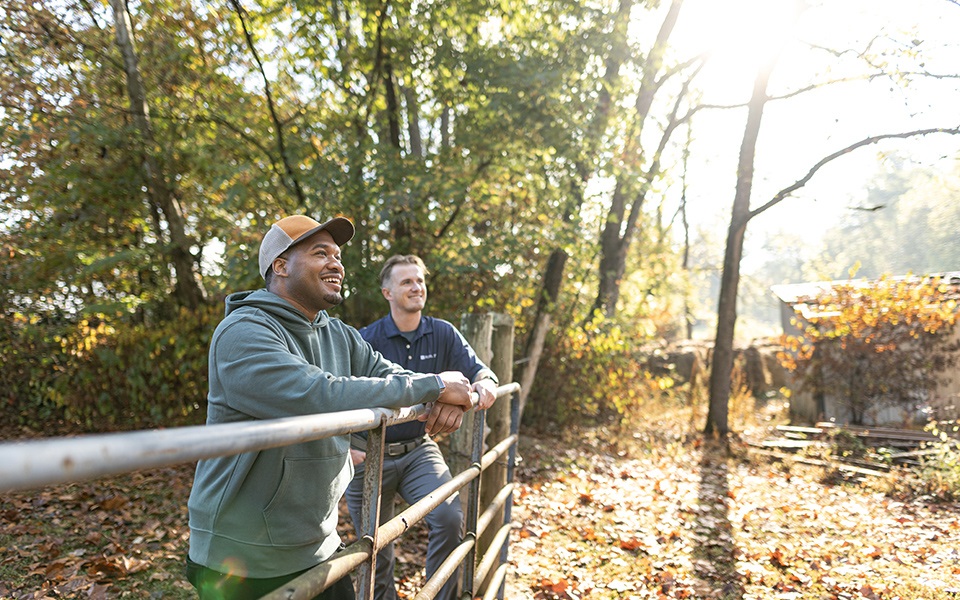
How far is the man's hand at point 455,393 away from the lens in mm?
2439

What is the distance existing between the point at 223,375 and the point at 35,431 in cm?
935

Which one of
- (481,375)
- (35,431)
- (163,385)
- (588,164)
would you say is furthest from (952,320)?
(35,431)

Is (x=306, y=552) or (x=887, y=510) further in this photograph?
(x=887, y=510)

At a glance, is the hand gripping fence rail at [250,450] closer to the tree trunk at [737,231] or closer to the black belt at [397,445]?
the black belt at [397,445]

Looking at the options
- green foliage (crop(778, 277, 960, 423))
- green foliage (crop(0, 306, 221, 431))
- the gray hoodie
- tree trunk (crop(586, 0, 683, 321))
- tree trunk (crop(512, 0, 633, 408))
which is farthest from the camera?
tree trunk (crop(586, 0, 683, 321))

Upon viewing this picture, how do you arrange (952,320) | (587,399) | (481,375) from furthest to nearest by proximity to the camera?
(952,320) → (587,399) → (481,375)

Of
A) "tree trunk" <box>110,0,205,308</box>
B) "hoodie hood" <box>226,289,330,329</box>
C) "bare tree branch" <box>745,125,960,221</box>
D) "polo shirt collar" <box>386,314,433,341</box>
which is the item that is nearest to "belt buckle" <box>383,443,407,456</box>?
"polo shirt collar" <box>386,314,433,341</box>

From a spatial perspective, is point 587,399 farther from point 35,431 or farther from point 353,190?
point 35,431

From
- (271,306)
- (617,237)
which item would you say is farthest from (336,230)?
(617,237)

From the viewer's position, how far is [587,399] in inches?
430

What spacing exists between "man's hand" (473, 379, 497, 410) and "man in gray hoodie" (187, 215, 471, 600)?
0.64 m

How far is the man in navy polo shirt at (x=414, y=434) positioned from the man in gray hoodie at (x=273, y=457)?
97 cm

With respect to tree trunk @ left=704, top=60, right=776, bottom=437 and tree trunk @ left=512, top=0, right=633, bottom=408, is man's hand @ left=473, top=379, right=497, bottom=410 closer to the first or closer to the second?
tree trunk @ left=512, top=0, right=633, bottom=408

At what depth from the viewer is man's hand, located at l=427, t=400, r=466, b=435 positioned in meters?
2.45
